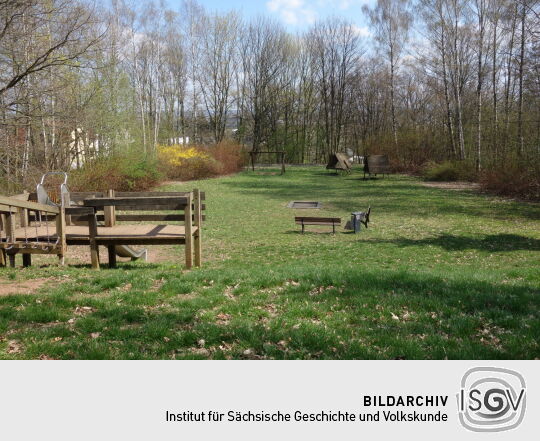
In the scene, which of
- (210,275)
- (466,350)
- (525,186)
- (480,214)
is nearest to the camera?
(466,350)

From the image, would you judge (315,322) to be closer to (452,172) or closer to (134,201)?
(134,201)

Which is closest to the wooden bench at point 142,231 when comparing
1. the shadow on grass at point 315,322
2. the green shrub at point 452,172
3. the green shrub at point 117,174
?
the shadow on grass at point 315,322

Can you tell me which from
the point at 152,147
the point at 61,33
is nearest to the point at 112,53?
the point at 152,147

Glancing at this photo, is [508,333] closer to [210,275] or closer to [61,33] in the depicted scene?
[210,275]

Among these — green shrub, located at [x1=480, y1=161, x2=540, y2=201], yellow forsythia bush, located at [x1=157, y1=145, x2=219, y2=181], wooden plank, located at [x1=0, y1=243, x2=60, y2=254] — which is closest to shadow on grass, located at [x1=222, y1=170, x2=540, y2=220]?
green shrub, located at [x1=480, y1=161, x2=540, y2=201]

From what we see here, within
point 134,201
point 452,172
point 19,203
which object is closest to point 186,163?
point 452,172

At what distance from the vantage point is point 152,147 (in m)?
→ 34.2

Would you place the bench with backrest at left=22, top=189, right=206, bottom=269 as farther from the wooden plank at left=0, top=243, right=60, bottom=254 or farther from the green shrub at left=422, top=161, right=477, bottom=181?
the green shrub at left=422, top=161, right=477, bottom=181

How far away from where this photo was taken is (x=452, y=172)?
34.2 m

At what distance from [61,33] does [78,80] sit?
755 centimetres

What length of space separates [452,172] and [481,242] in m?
22.6

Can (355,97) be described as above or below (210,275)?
above

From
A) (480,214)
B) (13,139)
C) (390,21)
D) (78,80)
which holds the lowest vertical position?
(480,214)

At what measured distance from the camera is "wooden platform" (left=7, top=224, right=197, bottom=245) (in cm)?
850
